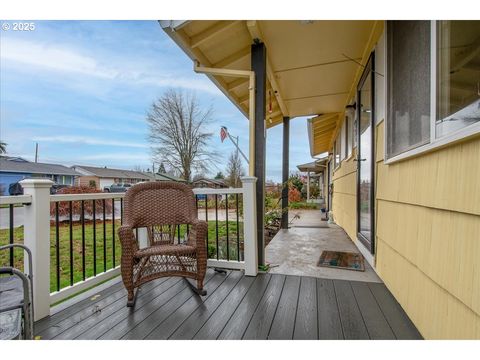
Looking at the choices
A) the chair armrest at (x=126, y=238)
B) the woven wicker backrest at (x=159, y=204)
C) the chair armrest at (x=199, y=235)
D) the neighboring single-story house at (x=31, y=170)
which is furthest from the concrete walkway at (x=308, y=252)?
the neighboring single-story house at (x=31, y=170)

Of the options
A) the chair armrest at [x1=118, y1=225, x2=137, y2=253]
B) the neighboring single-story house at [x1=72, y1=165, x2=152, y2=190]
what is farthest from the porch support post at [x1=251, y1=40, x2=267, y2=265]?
the neighboring single-story house at [x1=72, y1=165, x2=152, y2=190]

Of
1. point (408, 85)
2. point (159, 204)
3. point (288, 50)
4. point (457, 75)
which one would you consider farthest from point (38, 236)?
point (288, 50)

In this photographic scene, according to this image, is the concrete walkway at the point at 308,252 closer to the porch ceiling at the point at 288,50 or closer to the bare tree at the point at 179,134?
the porch ceiling at the point at 288,50

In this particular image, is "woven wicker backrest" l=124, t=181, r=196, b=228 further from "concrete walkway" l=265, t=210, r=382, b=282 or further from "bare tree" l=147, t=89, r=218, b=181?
"bare tree" l=147, t=89, r=218, b=181

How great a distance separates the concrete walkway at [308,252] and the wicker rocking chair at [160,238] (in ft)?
3.25

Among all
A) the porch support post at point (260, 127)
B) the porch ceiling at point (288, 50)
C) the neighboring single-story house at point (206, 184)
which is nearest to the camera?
the porch ceiling at point (288, 50)

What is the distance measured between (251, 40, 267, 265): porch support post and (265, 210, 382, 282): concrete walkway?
40 cm

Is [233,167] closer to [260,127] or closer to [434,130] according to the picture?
[260,127]

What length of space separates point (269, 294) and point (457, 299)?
1.31 metres

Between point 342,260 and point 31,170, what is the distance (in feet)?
31.1

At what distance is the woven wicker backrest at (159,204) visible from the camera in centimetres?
229

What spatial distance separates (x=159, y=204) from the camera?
2432 mm
